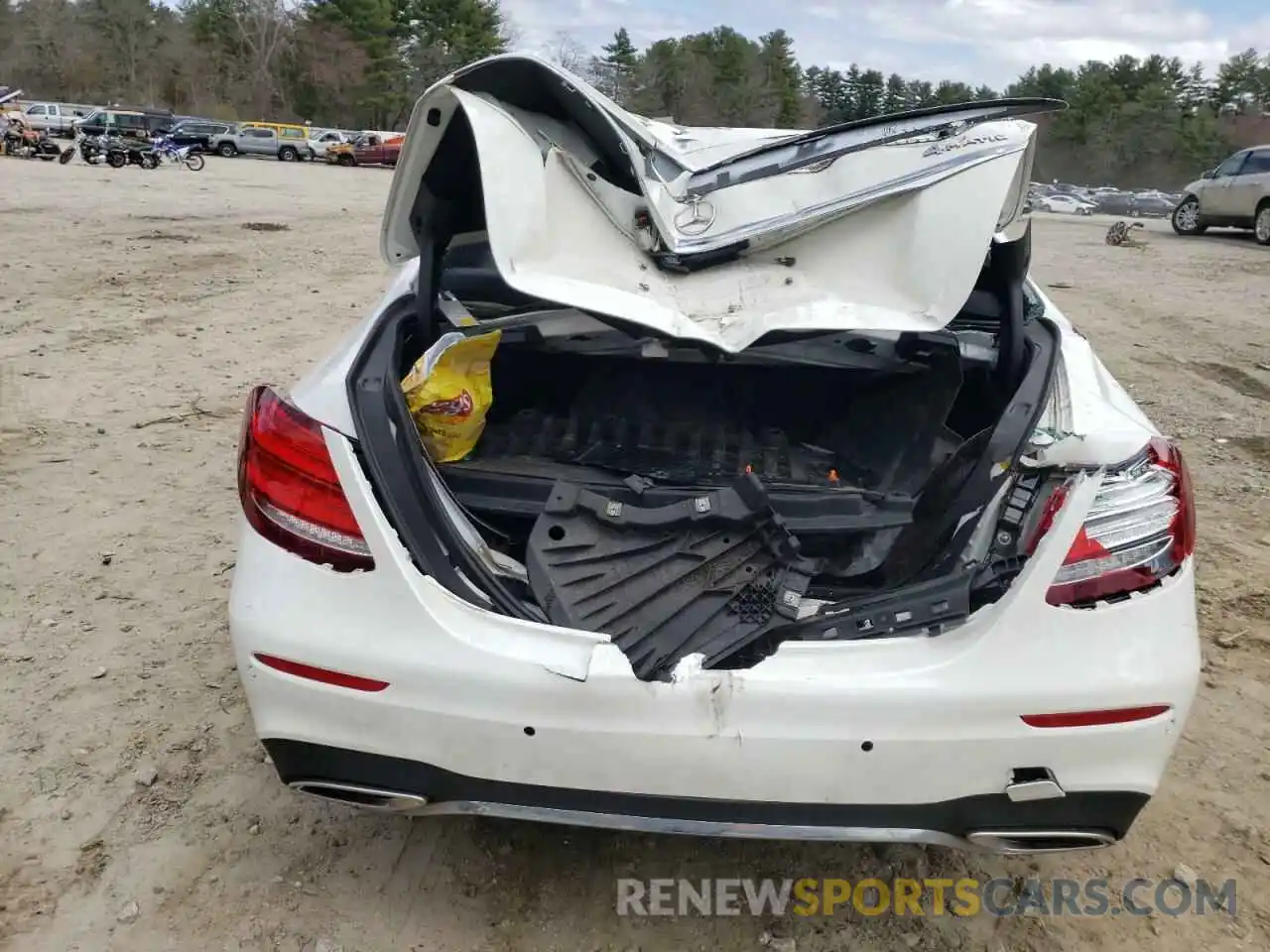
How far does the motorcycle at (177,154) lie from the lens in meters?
26.7

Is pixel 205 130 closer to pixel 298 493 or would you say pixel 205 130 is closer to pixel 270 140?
pixel 270 140

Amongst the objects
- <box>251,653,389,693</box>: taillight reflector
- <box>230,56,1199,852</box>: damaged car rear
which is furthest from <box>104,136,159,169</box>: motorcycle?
<box>251,653,389,693</box>: taillight reflector

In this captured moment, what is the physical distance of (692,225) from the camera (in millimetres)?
2520

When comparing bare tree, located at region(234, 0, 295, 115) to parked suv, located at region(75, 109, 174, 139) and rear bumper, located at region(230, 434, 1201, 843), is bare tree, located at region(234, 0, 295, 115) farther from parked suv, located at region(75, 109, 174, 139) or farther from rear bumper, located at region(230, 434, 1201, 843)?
rear bumper, located at region(230, 434, 1201, 843)

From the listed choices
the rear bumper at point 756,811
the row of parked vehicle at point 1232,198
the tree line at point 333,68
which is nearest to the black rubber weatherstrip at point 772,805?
the rear bumper at point 756,811

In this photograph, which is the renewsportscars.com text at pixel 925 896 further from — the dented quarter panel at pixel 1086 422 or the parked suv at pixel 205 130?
the parked suv at pixel 205 130

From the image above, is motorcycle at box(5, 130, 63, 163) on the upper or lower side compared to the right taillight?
upper

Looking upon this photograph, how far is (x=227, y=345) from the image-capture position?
6.86m

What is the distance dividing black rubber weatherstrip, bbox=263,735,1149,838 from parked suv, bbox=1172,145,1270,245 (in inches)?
769

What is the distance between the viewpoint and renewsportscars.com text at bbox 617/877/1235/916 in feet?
7.12

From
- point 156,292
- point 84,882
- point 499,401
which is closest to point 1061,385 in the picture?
point 499,401

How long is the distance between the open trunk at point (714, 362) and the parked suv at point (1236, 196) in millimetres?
18505

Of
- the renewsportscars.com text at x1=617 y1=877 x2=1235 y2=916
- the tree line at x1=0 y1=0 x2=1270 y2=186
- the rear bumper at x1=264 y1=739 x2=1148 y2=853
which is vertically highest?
the tree line at x1=0 y1=0 x2=1270 y2=186

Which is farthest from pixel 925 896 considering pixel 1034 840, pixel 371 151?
pixel 371 151
